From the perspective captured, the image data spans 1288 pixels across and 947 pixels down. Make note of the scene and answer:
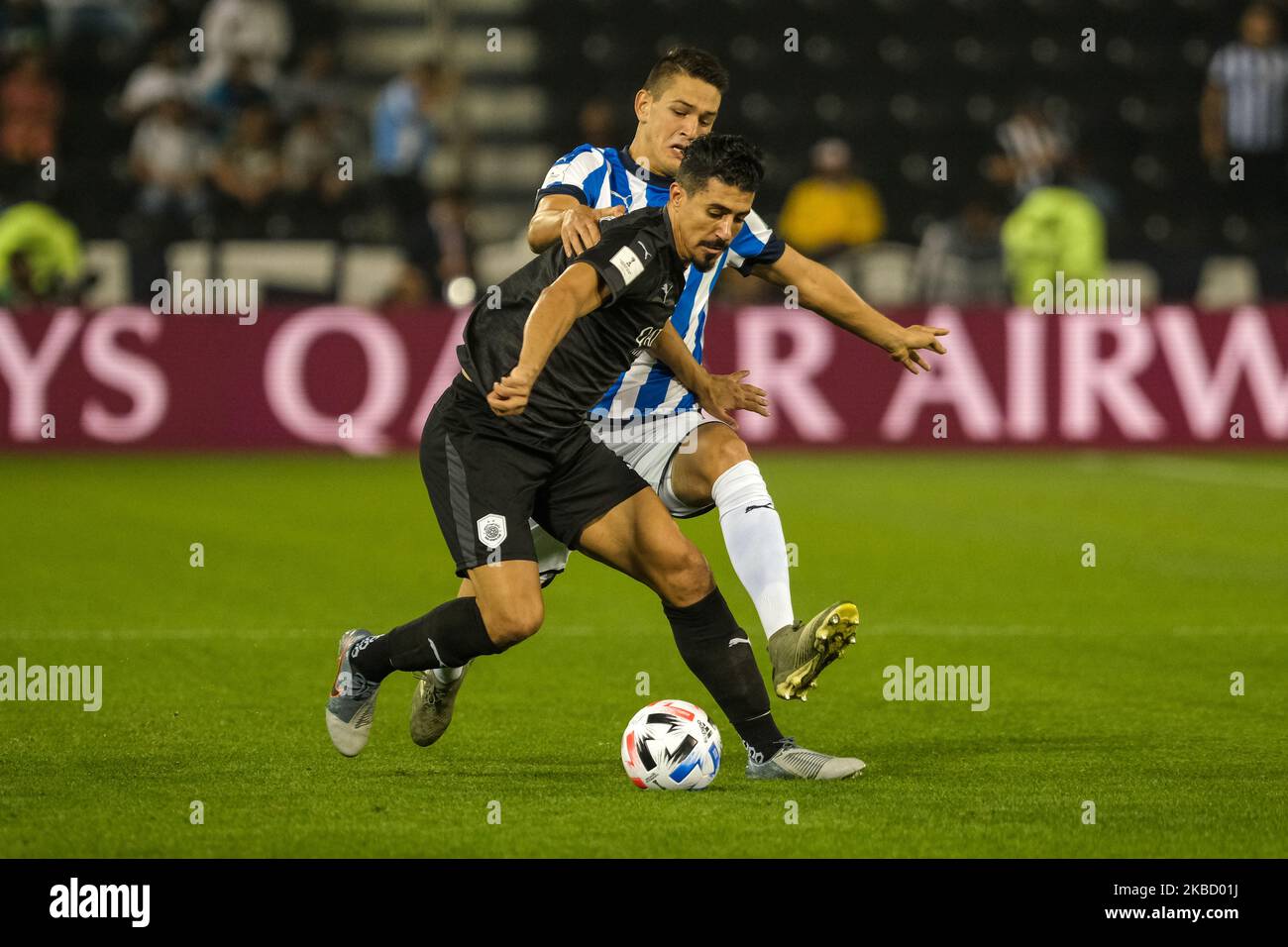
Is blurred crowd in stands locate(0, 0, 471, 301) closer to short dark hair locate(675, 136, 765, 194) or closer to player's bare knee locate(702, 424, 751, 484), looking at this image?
player's bare knee locate(702, 424, 751, 484)

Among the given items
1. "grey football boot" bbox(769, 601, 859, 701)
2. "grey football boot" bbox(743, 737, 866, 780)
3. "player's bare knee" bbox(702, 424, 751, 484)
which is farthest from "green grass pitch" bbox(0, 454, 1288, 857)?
"player's bare knee" bbox(702, 424, 751, 484)

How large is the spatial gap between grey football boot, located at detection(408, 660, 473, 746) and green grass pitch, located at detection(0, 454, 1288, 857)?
7 cm

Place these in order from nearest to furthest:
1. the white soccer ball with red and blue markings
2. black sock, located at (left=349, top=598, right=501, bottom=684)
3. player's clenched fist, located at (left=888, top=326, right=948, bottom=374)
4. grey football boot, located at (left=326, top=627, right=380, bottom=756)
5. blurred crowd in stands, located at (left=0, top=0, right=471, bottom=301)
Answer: the white soccer ball with red and blue markings < black sock, located at (left=349, top=598, right=501, bottom=684) < grey football boot, located at (left=326, top=627, right=380, bottom=756) < player's clenched fist, located at (left=888, top=326, right=948, bottom=374) < blurred crowd in stands, located at (left=0, top=0, right=471, bottom=301)

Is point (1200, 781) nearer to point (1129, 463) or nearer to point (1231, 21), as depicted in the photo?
point (1129, 463)

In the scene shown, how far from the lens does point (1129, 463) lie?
17266mm

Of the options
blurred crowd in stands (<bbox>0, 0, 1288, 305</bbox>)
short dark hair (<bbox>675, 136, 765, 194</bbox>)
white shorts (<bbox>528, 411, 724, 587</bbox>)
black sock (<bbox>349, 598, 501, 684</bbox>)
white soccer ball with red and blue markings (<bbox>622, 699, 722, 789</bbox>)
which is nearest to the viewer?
short dark hair (<bbox>675, 136, 765, 194</bbox>)

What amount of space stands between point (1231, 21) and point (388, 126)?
28.6 ft

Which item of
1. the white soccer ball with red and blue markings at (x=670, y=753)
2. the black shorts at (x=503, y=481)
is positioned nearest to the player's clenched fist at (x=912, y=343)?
the black shorts at (x=503, y=481)

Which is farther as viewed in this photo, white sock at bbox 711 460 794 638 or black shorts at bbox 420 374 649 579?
white sock at bbox 711 460 794 638

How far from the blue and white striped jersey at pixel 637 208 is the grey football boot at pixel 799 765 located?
129 centimetres

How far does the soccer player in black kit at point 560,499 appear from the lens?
6.33m

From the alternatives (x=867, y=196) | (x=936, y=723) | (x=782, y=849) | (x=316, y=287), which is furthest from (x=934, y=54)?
(x=782, y=849)

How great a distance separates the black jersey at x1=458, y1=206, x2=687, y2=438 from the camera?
6.20 metres
